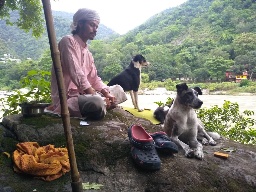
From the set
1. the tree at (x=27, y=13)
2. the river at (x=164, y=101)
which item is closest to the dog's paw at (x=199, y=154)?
the river at (x=164, y=101)

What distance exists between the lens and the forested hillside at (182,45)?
18.3m

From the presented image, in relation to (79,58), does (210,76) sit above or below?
below

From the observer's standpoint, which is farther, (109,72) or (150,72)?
(150,72)

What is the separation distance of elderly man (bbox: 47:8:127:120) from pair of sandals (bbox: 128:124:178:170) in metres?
0.81

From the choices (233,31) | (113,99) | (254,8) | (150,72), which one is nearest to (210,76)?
(150,72)

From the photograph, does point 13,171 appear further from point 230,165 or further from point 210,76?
point 210,76

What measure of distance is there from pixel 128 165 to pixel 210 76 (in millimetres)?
27246

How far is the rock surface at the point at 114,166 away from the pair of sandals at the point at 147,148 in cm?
9

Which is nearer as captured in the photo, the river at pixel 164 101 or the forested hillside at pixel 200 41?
the river at pixel 164 101

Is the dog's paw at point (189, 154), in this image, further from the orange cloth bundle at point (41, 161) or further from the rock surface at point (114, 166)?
the orange cloth bundle at point (41, 161)

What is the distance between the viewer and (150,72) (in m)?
18.8

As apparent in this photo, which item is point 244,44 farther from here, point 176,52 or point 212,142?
point 212,142

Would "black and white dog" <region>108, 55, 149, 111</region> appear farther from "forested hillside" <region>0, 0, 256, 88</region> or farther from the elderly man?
the elderly man

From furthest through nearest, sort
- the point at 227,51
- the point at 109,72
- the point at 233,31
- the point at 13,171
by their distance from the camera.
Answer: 1. the point at 233,31
2. the point at 227,51
3. the point at 109,72
4. the point at 13,171
